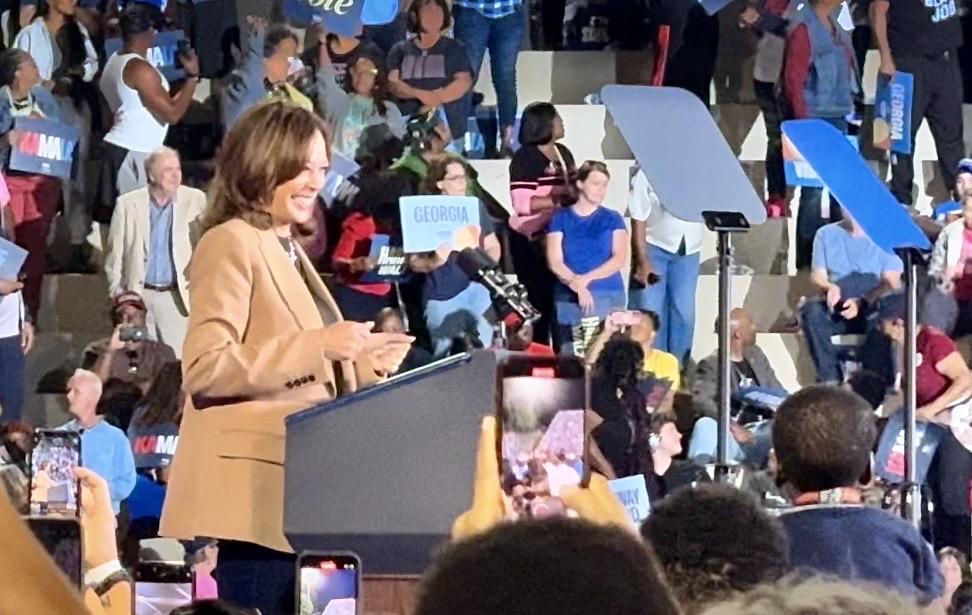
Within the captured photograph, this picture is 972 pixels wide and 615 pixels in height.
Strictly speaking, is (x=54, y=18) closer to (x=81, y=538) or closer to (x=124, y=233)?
(x=124, y=233)

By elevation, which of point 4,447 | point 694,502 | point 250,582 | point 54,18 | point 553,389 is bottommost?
point 4,447

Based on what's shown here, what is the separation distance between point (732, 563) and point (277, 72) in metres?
5.78

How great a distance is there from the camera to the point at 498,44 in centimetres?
789

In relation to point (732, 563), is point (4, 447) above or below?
below

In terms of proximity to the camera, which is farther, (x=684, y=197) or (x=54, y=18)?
(x=54, y=18)

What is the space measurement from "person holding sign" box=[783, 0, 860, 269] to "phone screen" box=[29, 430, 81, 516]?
614 cm

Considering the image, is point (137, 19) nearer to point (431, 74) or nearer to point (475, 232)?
point (431, 74)

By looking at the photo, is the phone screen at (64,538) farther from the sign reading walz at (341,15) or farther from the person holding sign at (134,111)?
the sign reading walz at (341,15)

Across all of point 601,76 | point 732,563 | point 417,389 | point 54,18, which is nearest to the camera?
point 732,563

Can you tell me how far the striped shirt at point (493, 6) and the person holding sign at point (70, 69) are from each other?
1597 millimetres

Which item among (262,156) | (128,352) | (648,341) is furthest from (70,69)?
(262,156)

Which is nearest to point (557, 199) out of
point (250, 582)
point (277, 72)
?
point (277, 72)

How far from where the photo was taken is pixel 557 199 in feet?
23.9

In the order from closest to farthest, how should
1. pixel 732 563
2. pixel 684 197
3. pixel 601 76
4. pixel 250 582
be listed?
pixel 732 563 < pixel 250 582 < pixel 684 197 < pixel 601 76
